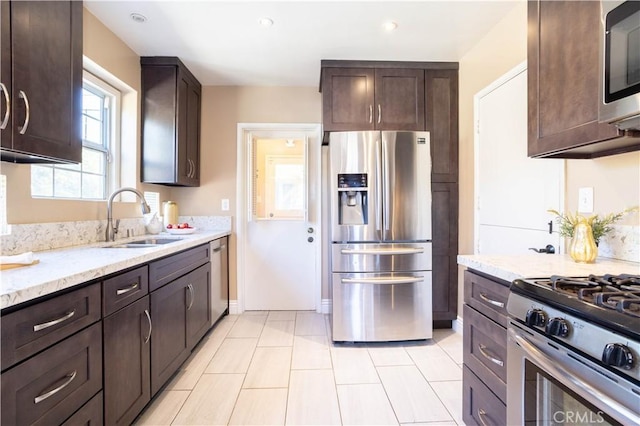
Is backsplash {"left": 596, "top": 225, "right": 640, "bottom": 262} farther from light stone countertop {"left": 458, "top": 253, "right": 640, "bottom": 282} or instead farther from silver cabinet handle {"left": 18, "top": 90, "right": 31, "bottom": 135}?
silver cabinet handle {"left": 18, "top": 90, "right": 31, "bottom": 135}

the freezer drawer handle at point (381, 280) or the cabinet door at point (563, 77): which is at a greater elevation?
the cabinet door at point (563, 77)

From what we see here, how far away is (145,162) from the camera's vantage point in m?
2.78

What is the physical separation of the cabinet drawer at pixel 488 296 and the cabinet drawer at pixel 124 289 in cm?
166

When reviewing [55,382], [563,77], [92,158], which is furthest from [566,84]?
[92,158]

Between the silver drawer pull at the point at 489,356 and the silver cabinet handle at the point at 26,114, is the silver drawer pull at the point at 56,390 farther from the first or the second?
the silver drawer pull at the point at 489,356

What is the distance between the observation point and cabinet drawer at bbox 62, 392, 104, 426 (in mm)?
1125

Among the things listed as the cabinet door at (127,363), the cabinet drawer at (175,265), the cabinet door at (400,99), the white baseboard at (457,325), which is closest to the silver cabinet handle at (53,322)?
the cabinet door at (127,363)

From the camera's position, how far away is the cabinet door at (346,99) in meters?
2.77

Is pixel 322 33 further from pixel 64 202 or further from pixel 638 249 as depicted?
pixel 638 249

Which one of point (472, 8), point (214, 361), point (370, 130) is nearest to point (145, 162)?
point (214, 361)

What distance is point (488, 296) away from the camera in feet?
4.43

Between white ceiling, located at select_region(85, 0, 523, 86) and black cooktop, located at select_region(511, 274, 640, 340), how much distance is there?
6.25 feet

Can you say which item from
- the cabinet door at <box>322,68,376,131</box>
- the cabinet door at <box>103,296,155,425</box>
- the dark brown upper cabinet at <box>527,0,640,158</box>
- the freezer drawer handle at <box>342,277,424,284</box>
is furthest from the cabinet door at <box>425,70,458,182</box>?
the cabinet door at <box>103,296,155,425</box>

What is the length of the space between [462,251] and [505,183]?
81 cm
